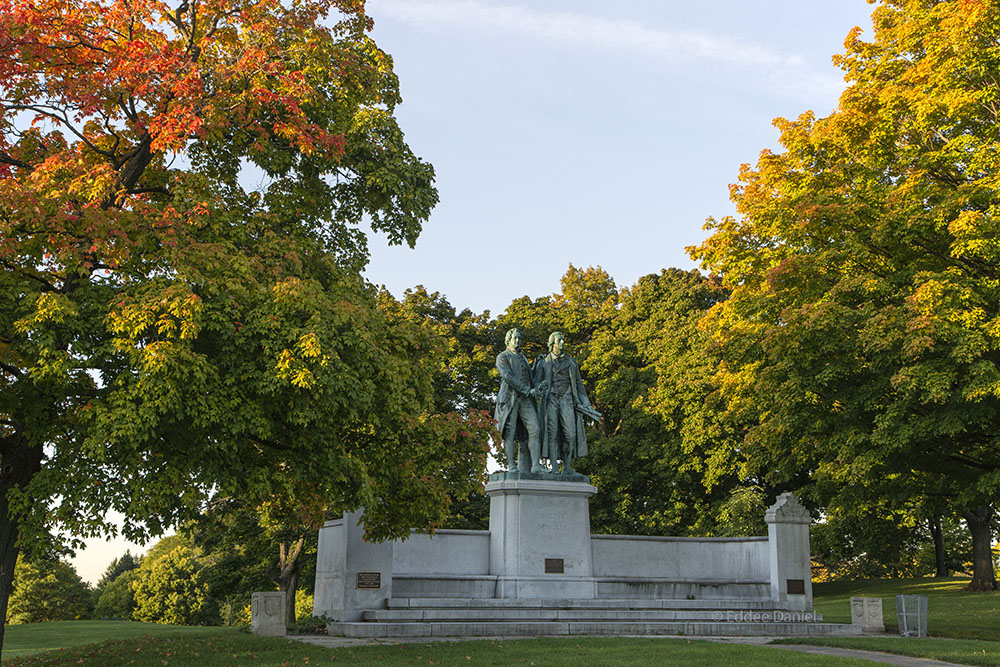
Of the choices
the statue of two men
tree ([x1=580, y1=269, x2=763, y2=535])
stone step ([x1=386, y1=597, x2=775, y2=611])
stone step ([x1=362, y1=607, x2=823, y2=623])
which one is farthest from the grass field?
tree ([x1=580, y1=269, x2=763, y2=535])

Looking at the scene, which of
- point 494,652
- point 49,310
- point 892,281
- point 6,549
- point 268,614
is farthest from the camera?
point 892,281

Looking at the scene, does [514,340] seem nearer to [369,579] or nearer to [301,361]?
[369,579]

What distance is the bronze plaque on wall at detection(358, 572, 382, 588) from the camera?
50.0 feet

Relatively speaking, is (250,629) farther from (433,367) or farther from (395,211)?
(395,211)

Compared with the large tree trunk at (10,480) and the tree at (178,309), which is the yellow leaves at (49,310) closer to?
the tree at (178,309)

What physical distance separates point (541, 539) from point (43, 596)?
43912 millimetres

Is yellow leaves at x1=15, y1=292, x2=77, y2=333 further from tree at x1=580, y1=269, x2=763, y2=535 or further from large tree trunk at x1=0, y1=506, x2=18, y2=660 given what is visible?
tree at x1=580, y1=269, x2=763, y2=535

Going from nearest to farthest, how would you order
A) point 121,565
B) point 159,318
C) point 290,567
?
point 159,318 → point 290,567 → point 121,565

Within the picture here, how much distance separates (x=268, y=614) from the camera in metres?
14.2

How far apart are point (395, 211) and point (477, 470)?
5.35 metres

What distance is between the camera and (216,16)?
13.5 metres

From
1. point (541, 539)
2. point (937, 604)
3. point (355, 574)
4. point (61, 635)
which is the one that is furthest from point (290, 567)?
point (937, 604)

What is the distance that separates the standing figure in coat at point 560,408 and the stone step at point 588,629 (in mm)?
3831

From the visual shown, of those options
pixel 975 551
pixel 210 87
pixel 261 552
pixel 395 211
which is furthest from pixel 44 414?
pixel 975 551
